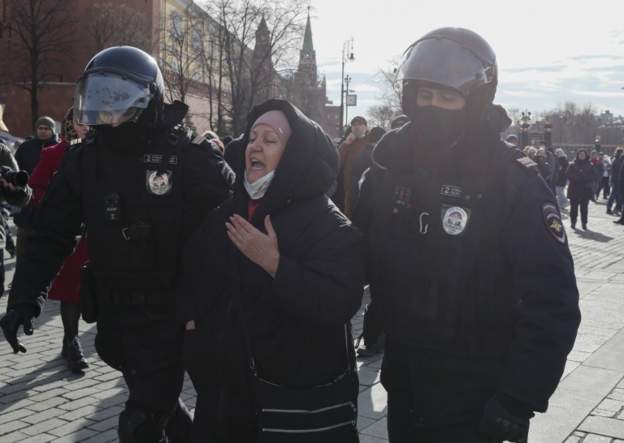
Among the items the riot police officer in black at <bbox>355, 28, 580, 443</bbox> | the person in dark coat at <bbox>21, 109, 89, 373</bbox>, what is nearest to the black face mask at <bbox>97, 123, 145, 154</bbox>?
the riot police officer in black at <bbox>355, 28, 580, 443</bbox>

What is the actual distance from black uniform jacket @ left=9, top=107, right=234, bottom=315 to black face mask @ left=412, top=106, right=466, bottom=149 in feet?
3.94

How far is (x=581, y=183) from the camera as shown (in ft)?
55.6

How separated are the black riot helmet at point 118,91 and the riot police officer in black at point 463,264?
1313 mm

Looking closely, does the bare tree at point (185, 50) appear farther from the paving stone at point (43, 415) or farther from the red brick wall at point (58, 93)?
the paving stone at point (43, 415)

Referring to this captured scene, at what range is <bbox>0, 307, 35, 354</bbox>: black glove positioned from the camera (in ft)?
10.5

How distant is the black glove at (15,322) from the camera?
320 centimetres

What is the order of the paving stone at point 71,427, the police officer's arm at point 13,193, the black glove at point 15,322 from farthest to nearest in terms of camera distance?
the paving stone at point 71,427 < the police officer's arm at point 13,193 < the black glove at point 15,322

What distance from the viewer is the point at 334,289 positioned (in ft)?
8.43

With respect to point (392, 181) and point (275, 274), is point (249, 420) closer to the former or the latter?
point (275, 274)

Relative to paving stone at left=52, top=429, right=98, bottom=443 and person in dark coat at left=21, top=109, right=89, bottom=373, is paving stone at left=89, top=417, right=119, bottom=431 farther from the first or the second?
person in dark coat at left=21, top=109, right=89, bottom=373

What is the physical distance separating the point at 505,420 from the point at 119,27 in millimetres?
47792

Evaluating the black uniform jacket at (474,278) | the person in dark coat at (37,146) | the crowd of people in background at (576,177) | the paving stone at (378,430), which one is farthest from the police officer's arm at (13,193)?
the crowd of people in background at (576,177)

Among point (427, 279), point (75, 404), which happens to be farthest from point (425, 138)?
point (75, 404)

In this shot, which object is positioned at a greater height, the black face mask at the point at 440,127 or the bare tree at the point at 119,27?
the bare tree at the point at 119,27
